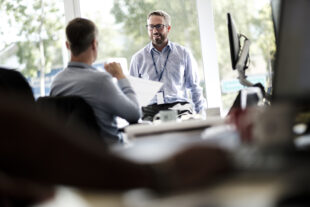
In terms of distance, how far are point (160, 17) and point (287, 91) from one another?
3.67 meters

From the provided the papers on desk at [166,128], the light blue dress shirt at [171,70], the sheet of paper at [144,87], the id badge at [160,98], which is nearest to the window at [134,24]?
the light blue dress shirt at [171,70]

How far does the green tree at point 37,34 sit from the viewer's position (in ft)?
19.9

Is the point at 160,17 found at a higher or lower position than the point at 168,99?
higher

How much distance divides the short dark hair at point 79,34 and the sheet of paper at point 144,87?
48cm

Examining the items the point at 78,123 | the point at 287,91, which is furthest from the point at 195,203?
the point at 78,123

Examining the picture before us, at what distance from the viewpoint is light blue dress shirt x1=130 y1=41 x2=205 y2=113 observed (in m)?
5.03

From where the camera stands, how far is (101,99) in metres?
2.74

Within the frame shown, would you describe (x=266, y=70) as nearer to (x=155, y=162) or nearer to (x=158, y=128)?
(x=158, y=128)

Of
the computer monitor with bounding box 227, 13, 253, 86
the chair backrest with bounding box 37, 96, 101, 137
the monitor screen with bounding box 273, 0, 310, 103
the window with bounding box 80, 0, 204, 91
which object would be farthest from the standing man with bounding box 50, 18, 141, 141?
the window with bounding box 80, 0, 204, 91

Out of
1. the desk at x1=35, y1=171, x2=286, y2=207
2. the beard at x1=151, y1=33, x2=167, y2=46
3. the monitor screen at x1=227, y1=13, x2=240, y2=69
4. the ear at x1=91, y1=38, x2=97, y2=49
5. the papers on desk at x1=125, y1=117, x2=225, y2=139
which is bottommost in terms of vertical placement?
the papers on desk at x1=125, y1=117, x2=225, y2=139

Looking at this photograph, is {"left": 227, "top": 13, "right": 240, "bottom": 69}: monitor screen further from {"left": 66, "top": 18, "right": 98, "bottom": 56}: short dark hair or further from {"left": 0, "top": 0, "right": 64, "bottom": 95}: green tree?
{"left": 0, "top": 0, "right": 64, "bottom": 95}: green tree

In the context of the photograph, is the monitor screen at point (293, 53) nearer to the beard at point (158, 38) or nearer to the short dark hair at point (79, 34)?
the short dark hair at point (79, 34)

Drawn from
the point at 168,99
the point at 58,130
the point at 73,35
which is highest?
the point at 73,35

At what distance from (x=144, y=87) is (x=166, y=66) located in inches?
70.4
